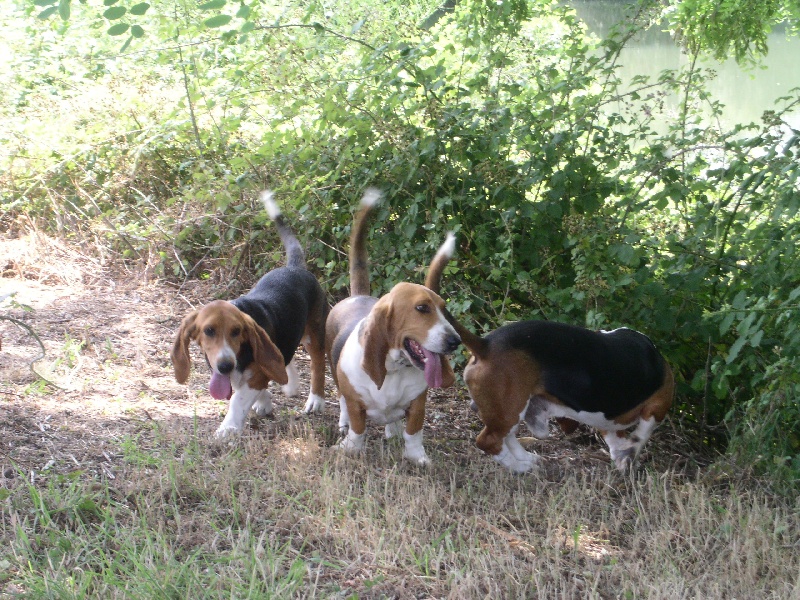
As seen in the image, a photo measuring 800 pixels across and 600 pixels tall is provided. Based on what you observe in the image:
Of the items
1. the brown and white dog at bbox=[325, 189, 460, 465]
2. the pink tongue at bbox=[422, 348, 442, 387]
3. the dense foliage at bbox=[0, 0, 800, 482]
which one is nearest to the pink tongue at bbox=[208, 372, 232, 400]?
the brown and white dog at bbox=[325, 189, 460, 465]

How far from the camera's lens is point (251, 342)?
15.4 feet

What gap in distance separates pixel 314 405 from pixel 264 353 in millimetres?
843

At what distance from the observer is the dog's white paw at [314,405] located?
542 cm

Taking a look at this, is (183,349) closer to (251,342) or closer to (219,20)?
(251,342)

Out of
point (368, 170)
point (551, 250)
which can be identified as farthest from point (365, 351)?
Result: point (368, 170)

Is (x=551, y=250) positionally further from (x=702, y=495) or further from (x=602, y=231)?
(x=702, y=495)

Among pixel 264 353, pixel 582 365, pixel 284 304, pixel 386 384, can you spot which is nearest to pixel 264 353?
pixel 264 353

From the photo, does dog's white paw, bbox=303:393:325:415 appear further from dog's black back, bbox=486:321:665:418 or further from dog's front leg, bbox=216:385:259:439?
dog's black back, bbox=486:321:665:418

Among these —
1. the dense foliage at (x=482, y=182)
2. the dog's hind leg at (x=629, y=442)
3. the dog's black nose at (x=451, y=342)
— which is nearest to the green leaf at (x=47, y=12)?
the dense foliage at (x=482, y=182)

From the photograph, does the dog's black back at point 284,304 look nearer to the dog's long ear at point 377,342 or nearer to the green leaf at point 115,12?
the dog's long ear at point 377,342

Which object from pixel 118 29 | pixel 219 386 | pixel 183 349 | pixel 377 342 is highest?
pixel 118 29

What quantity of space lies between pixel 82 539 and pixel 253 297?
205cm

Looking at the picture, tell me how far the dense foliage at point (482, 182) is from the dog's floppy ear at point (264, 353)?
4.67 ft

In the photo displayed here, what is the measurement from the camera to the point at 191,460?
13.8 feet
